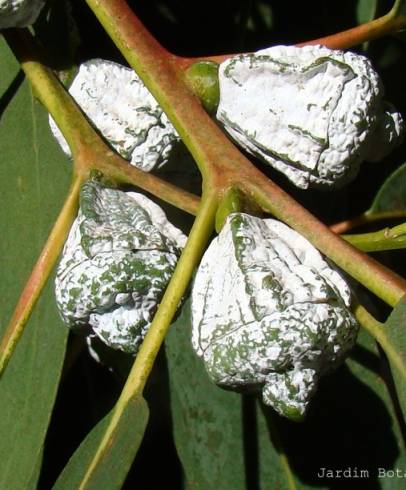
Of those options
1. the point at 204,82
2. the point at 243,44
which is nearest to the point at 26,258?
the point at 204,82

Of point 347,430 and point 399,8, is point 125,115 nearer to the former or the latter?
point 399,8

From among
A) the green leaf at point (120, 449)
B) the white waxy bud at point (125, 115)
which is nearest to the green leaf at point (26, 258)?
the white waxy bud at point (125, 115)

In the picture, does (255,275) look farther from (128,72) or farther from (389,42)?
(389,42)

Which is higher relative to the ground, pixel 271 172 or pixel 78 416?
pixel 271 172

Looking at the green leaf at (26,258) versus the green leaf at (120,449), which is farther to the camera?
the green leaf at (26,258)

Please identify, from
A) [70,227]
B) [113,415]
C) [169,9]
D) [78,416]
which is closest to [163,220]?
[70,227]

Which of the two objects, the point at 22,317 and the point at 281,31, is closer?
the point at 22,317

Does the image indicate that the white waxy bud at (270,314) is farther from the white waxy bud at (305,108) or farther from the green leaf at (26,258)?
the green leaf at (26,258)
